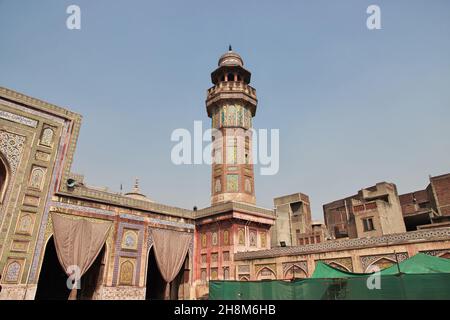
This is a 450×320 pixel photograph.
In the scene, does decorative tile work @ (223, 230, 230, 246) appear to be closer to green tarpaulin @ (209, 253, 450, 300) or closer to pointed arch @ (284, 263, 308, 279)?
pointed arch @ (284, 263, 308, 279)

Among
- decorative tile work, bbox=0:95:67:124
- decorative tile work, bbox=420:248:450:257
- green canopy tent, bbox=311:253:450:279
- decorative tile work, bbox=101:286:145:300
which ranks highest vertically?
decorative tile work, bbox=0:95:67:124

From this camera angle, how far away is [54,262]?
1992cm

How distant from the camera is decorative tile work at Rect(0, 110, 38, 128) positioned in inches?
595

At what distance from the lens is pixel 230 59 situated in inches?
1019

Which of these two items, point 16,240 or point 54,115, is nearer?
point 16,240

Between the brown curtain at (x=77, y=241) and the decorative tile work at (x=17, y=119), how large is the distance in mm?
4922

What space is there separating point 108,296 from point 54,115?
10274 mm

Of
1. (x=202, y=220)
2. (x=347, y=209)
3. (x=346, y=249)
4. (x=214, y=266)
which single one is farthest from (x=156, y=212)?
(x=347, y=209)

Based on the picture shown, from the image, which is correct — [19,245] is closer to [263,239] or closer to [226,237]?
[226,237]

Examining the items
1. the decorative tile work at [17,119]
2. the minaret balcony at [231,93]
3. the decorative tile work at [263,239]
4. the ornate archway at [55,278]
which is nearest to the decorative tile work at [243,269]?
the decorative tile work at [263,239]

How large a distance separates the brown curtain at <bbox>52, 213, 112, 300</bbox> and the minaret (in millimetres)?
8502

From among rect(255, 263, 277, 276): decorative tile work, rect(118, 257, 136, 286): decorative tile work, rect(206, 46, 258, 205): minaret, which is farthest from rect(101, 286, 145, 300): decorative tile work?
rect(206, 46, 258, 205): minaret
